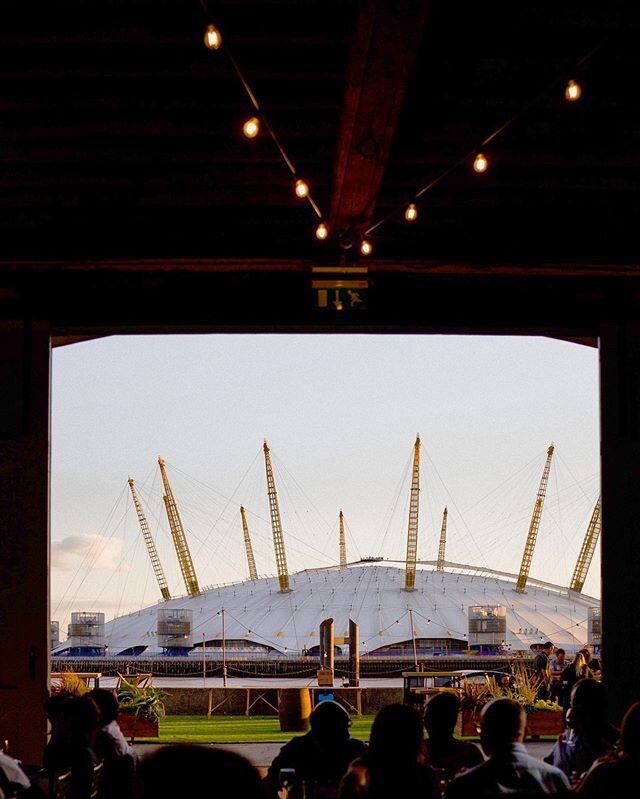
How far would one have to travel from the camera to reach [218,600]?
5541 centimetres

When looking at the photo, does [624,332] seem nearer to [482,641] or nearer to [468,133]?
[468,133]

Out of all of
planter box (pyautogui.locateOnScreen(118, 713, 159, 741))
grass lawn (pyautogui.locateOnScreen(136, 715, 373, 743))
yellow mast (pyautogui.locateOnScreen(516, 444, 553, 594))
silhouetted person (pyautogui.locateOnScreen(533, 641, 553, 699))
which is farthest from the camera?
yellow mast (pyautogui.locateOnScreen(516, 444, 553, 594))

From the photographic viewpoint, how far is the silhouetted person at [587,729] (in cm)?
476

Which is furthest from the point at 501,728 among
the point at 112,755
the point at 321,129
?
the point at 321,129

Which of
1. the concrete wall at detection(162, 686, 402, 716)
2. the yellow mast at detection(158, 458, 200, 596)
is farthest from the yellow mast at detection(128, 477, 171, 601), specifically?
the concrete wall at detection(162, 686, 402, 716)

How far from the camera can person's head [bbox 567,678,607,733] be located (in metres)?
4.75

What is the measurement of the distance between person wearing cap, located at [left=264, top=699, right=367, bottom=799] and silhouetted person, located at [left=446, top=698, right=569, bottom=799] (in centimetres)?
61

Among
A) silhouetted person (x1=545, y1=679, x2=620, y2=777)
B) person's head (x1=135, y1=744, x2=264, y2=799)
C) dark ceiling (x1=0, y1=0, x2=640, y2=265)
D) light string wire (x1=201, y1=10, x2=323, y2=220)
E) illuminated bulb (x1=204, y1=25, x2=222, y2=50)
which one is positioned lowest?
silhouetted person (x1=545, y1=679, x2=620, y2=777)

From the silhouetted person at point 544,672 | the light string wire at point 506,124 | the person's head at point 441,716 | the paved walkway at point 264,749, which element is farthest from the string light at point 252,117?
the silhouetted person at point 544,672

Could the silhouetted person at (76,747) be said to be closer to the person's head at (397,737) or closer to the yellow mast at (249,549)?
the person's head at (397,737)

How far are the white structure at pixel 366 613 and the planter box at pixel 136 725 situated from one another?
104ft

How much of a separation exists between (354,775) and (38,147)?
14.6 ft

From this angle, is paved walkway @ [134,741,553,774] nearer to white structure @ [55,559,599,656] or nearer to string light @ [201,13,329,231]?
string light @ [201,13,329,231]

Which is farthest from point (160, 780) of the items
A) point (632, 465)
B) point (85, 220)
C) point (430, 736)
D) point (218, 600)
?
point (218, 600)
